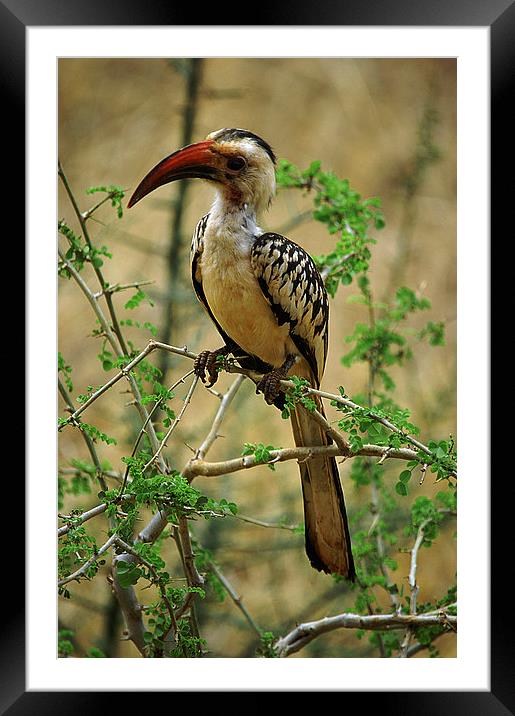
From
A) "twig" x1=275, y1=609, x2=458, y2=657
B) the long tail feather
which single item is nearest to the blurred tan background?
"twig" x1=275, y1=609, x2=458, y2=657

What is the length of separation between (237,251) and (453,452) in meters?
0.53

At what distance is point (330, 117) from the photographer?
194 centimetres

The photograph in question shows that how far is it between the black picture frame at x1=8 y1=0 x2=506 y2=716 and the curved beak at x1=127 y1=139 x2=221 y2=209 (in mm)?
224

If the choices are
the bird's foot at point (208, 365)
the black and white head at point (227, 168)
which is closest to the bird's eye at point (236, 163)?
the black and white head at point (227, 168)

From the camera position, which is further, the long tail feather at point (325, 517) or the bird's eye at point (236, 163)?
the long tail feather at point (325, 517)

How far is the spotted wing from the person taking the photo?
137cm

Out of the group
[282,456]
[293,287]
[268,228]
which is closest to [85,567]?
[282,456]

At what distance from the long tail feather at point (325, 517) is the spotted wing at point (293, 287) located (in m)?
0.18

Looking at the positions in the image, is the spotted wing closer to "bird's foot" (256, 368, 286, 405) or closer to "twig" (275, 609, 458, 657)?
"bird's foot" (256, 368, 286, 405)

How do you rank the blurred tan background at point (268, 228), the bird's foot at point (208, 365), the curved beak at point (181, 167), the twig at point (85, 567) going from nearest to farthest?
the twig at point (85, 567)
the curved beak at point (181, 167)
the bird's foot at point (208, 365)
the blurred tan background at point (268, 228)

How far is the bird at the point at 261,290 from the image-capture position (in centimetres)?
137

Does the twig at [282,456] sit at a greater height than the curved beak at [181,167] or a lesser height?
lesser
